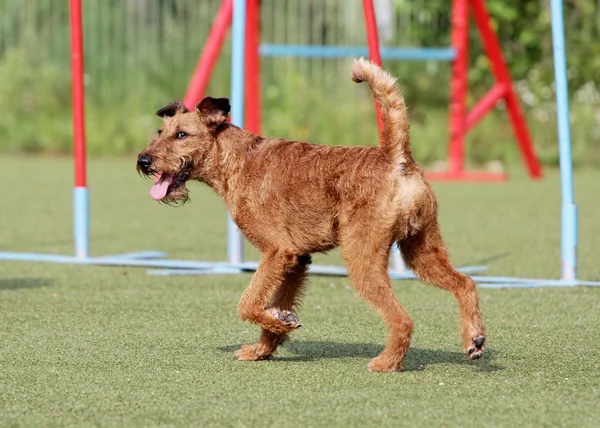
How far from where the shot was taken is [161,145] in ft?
18.7

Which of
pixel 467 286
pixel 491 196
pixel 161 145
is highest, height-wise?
pixel 161 145

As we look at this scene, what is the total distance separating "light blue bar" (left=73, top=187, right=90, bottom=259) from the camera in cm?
865

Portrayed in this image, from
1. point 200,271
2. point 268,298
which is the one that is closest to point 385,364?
point 268,298

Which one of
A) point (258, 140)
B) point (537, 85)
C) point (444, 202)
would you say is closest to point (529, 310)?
point (258, 140)

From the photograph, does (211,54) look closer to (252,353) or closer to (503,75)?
(503,75)

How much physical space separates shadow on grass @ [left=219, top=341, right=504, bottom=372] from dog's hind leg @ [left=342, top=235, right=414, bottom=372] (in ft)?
0.52

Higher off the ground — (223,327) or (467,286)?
(467,286)

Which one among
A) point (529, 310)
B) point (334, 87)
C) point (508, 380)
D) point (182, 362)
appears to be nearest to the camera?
point (508, 380)

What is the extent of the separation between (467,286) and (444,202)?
7984mm

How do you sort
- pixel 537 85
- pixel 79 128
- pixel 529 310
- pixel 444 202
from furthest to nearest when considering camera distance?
1. pixel 537 85
2. pixel 444 202
3. pixel 79 128
4. pixel 529 310

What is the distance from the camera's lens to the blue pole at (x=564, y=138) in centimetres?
775

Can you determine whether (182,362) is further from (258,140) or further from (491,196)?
(491,196)

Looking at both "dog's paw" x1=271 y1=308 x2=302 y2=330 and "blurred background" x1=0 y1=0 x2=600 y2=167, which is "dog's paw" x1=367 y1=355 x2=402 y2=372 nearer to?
"dog's paw" x1=271 y1=308 x2=302 y2=330

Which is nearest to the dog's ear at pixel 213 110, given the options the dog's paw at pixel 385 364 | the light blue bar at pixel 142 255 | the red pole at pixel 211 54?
the dog's paw at pixel 385 364
